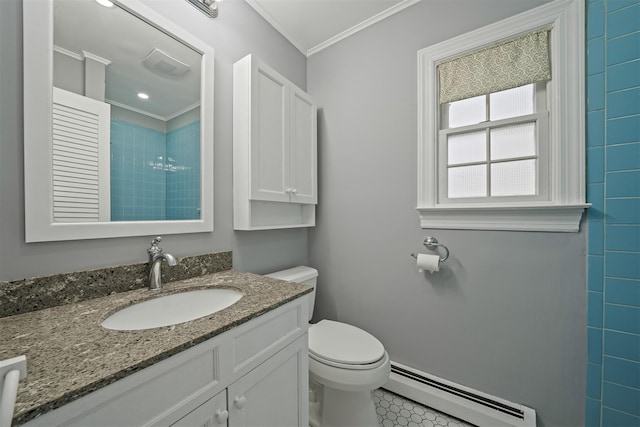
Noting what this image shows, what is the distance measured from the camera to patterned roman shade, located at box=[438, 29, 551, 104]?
120cm

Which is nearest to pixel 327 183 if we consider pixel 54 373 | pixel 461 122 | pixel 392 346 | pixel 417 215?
pixel 417 215

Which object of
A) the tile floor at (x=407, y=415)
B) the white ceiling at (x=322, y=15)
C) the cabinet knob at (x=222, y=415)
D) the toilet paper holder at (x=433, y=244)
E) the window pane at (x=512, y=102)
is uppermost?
the white ceiling at (x=322, y=15)

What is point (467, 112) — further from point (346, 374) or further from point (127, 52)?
point (127, 52)

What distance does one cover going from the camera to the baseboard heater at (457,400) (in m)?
1.24

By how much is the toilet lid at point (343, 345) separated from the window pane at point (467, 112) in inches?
52.1

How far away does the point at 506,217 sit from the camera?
1.27m

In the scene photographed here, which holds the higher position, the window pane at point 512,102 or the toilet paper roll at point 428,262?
the window pane at point 512,102

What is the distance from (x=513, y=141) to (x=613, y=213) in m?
0.51

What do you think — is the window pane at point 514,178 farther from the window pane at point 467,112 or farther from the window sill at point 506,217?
the window pane at point 467,112

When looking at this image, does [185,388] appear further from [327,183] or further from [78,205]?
[327,183]

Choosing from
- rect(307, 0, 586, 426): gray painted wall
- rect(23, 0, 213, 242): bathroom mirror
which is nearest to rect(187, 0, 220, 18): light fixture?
rect(23, 0, 213, 242): bathroom mirror

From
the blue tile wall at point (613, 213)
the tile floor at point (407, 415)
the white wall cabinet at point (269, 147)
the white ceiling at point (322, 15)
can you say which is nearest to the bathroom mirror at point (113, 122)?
the white wall cabinet at point (269, 147)

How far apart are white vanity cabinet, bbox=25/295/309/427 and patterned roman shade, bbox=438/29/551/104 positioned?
1.42 metres

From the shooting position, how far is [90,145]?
928 millimetres
